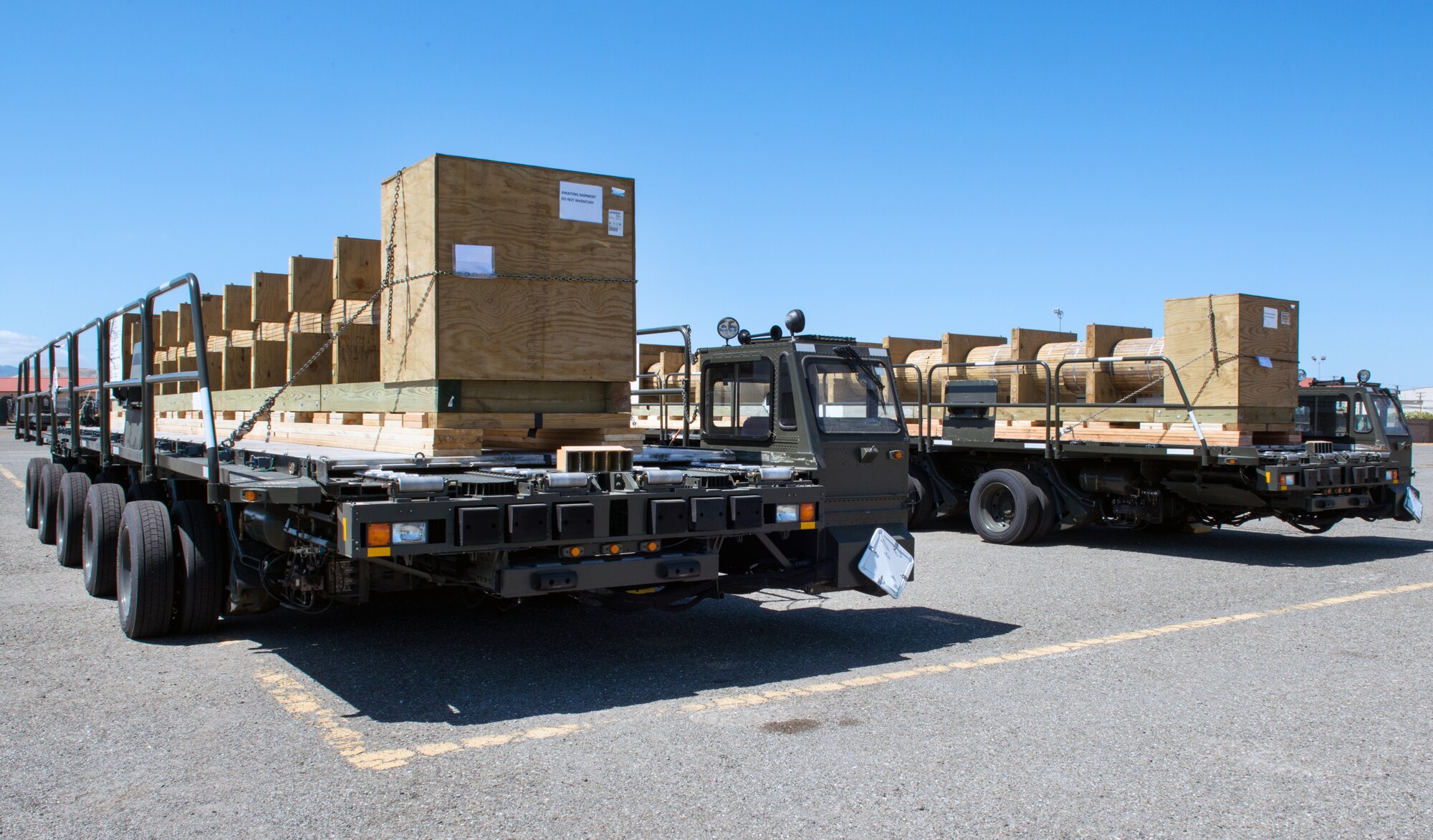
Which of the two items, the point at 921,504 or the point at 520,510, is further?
the point at 921,504

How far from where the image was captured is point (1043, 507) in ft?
40.7

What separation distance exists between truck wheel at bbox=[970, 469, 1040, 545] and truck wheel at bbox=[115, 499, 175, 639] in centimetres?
877

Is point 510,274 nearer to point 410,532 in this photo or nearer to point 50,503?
point 410,532

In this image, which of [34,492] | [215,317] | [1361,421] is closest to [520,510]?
[215,317]

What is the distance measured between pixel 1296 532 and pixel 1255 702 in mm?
9533

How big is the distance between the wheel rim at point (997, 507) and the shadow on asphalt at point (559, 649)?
495 centimetres

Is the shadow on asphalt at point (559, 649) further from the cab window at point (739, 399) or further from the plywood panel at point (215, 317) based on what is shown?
the plywood panel at point (215, 317)

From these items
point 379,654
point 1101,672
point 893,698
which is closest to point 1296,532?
point 1101,672

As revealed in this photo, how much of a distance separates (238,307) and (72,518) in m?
2.99

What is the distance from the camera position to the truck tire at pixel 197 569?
676 centimetres

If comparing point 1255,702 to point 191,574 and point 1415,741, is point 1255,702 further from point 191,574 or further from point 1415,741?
point 191,574

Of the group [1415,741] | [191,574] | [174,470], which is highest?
[174,470]

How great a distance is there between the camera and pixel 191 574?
6.76 metres

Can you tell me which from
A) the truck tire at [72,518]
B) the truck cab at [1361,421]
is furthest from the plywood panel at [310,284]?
the truck cab at [1361,421]
